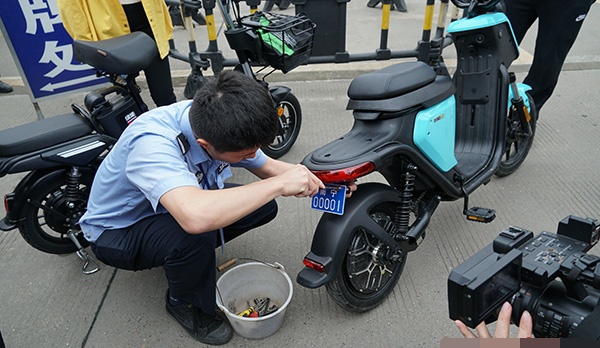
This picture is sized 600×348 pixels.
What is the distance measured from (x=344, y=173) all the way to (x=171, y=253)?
846 millimetres

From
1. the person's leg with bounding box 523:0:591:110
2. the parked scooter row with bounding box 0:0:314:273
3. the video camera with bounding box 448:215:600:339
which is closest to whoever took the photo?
the video camera with bounding box 448:215:600:339

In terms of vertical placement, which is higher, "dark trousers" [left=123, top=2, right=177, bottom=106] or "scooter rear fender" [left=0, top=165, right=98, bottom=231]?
"dark trousers" [left=123, top=2, right=177, bottom=106]

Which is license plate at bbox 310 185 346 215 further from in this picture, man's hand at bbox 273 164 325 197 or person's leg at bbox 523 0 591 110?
person's leg at bbox 523 0 591 110

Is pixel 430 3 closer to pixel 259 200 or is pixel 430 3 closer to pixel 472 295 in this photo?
pixel 259 200

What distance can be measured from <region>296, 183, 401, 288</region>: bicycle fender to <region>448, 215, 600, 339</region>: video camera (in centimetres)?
93

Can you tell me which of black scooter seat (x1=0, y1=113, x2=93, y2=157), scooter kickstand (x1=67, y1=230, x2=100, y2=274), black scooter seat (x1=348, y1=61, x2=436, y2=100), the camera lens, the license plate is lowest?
scooter kickstand (x1=67, y1=230, x2=100, y2=274)

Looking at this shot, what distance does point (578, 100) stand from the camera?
4641 millimetres

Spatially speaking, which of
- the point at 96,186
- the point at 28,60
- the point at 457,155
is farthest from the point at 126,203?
the point at 28,60

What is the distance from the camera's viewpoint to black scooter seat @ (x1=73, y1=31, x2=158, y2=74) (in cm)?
264

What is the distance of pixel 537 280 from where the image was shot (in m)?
1.06

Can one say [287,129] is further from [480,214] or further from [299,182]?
[299,182]

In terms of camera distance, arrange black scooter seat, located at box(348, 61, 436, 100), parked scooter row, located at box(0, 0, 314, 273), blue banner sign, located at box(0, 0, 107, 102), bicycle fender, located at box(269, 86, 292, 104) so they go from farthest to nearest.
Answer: blue banner sign, located at box(0, 0, 107, 102), bicycle fender, located at box(269, 86, 292, 104), parked scooter row, located at box(0, 0, 314, 273), black scooter seat, located at box(348, 61, 436, 100)

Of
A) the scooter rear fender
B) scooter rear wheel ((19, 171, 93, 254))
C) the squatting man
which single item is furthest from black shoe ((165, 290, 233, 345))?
the scooter rear fender

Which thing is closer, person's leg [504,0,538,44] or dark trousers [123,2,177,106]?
dark trousers [123,2,177,106]
